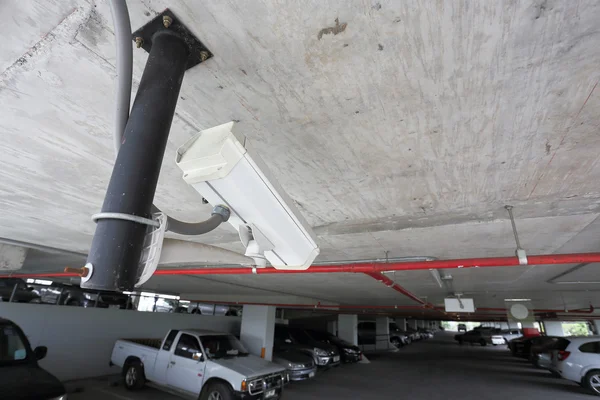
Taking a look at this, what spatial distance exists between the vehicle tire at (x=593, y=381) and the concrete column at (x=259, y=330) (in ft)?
28.1

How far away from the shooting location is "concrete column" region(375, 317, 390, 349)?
19578 mm

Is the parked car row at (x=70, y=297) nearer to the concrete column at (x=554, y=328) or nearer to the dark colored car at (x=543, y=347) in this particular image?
the dark colored car at (x=543, y=347)

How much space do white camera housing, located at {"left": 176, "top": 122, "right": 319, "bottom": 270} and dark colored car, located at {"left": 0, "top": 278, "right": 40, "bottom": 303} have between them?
1265 cm

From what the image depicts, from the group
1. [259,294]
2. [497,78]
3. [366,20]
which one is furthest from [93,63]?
[259,294]

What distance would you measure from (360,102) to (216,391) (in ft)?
19.6

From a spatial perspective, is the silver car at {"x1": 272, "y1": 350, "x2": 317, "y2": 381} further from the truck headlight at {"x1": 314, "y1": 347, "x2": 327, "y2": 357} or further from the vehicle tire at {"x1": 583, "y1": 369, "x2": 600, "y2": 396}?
the vehicle tire at {"x1": 583, "y1": 369, "x2": 600, "y2": 396}

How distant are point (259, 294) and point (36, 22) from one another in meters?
9.71

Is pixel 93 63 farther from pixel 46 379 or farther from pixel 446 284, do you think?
pixel 446 284

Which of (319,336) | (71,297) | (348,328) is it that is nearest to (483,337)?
(348,328)

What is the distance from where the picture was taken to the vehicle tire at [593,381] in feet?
24.8

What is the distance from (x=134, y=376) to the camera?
21.9ft

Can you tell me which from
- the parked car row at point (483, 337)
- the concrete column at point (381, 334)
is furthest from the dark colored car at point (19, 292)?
the parked car row at point (483, 337)

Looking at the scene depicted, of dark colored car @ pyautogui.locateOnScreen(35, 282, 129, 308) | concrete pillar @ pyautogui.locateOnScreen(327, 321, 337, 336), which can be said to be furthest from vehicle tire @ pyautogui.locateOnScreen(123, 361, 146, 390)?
concrete pillar @ pyautogui.locateOnScreen(327, 321, 337, 336)

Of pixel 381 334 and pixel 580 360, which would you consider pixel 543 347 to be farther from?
pixel 381 334
